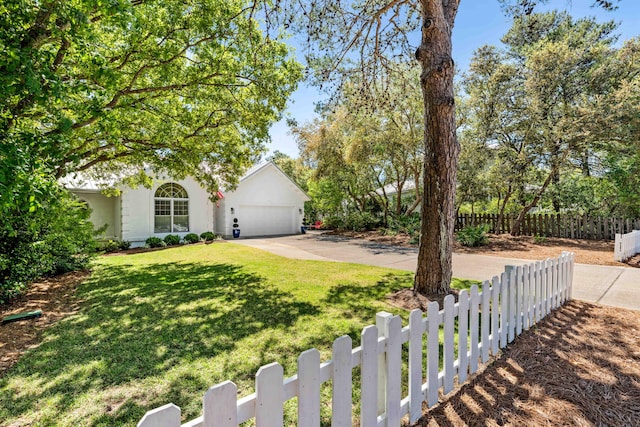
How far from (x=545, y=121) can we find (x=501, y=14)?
25.5ft

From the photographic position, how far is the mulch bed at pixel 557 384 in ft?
7.44

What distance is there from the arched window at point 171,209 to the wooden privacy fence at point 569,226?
16.1m

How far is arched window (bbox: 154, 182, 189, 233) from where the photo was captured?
15609 mm

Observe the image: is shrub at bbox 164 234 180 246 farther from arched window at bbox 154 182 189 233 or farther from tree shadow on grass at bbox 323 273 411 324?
tree shadow on grass at bbox 323 273 411 324

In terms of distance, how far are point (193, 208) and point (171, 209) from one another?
3.64ft

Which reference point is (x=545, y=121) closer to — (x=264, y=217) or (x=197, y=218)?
(x=264, y=217)

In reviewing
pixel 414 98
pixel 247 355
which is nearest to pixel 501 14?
pixel 414 98

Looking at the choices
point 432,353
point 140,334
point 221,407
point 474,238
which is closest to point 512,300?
point 432,353

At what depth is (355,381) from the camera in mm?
2770

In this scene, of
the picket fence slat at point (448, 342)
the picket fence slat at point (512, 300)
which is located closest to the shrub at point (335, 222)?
the picket fence slat at point (512, 300)

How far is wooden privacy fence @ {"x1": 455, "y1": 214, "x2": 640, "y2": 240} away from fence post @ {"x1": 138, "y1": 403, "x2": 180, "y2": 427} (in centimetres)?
1589

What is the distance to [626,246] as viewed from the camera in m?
8.29

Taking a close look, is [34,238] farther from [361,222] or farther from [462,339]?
[361,222]

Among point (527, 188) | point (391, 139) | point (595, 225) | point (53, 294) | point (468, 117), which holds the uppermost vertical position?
point (468, 117)
